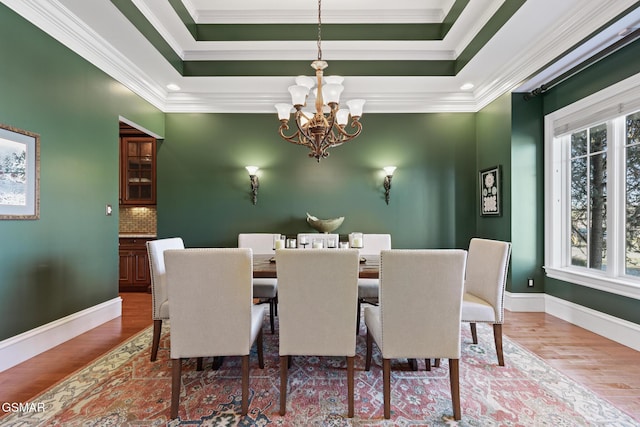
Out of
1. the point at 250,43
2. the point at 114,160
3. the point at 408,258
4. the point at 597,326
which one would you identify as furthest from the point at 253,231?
the point at 597,326

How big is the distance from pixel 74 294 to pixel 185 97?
2.74 metres

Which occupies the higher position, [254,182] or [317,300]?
[254,182]

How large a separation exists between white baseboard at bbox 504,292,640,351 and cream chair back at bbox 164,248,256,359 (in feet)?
10.2

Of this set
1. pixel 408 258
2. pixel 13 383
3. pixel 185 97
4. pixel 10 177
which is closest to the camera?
pixel 408 258

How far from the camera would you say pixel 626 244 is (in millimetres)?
2697

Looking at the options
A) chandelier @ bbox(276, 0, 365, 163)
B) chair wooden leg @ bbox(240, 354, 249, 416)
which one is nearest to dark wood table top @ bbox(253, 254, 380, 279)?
chair wooden leg @ bbox(240, 354, 249, 416)

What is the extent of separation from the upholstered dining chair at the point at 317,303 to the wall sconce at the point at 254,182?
2.71m

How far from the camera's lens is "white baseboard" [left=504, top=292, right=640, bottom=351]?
252 centimetres

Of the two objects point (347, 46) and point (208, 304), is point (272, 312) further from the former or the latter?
point (347, 46)

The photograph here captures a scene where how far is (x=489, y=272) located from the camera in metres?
2.24

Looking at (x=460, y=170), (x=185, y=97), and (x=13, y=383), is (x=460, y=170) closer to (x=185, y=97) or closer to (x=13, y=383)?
(x=185, y=97)

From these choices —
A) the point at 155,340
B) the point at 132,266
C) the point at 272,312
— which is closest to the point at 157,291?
the point at 155,340

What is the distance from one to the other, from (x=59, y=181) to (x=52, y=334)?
129 cm

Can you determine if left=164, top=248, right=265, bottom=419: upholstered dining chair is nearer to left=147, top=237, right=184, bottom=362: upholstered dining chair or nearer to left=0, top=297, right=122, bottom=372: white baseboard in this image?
left=147, top=237, right=184, bottom=362: upholstered dining chair
